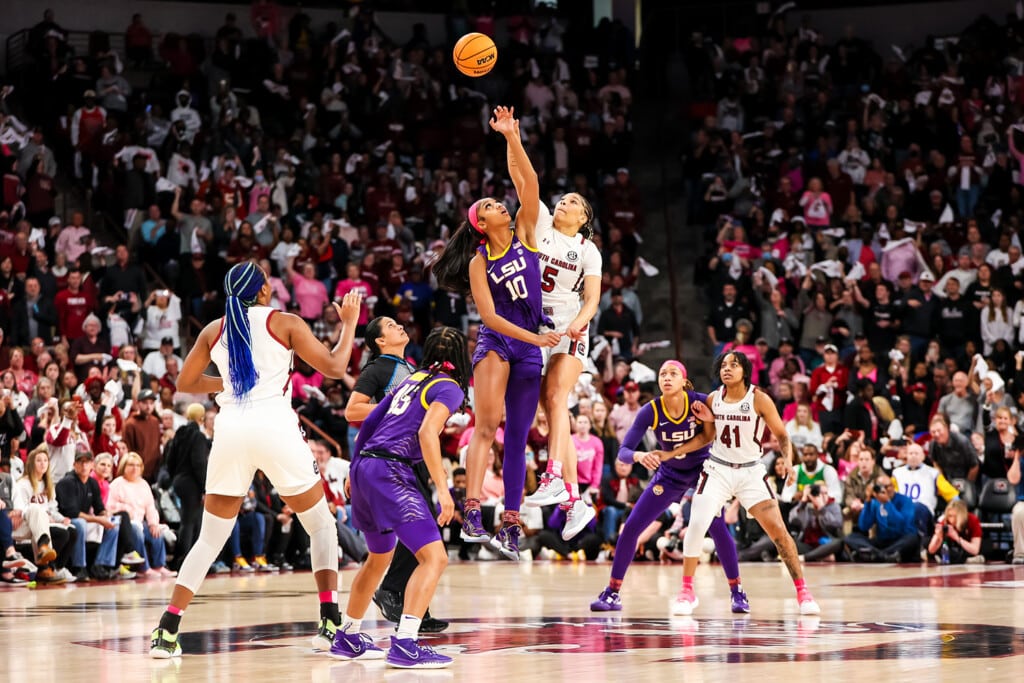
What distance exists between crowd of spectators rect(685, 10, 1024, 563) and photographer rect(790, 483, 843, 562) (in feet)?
0.11

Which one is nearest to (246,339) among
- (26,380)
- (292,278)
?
(26,380)

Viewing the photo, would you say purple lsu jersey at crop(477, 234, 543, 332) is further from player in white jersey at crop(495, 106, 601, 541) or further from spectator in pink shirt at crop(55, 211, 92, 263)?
spectator in pink shirt at crop(55, 211, 92, 263)

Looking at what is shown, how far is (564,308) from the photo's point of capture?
962 cm

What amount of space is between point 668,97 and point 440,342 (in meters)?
21.0

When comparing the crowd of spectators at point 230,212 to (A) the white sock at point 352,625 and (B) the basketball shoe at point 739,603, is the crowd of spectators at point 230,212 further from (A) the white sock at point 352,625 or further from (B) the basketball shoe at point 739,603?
(A) the white sock at point 352,625

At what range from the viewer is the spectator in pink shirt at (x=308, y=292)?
2127 centimetres

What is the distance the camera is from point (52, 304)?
19.8 metres

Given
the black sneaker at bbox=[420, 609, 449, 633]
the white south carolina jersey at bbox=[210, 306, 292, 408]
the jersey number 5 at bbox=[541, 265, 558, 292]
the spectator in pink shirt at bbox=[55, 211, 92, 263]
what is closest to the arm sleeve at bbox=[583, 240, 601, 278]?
the jersey number 5 at bbox=[541, 265, 558, 292]

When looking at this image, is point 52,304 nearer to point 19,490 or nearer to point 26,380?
point 26,380

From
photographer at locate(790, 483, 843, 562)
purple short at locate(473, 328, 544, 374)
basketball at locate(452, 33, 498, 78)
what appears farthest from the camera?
photographer at locate(790, 483, 843, 562)

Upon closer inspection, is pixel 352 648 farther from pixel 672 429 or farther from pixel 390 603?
pixel 672 429

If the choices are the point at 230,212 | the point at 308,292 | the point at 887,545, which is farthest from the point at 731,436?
the point at 230,212

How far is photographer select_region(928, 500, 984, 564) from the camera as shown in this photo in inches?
688

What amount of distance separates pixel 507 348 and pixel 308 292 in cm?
1248
